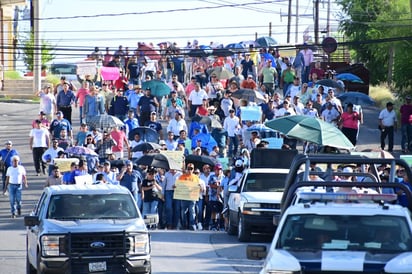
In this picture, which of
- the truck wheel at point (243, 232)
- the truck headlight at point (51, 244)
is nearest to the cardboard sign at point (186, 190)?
the truck wheel at point (243, 232)

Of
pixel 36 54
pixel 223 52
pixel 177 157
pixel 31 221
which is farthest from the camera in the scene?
pixel 36 54

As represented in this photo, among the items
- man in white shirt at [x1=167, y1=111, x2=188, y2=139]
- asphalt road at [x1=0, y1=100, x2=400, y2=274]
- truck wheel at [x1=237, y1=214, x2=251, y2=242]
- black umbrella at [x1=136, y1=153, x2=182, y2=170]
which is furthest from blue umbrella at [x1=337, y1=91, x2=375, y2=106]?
truck wheel at [x1=237, y1=214, x2=251, y2=242]

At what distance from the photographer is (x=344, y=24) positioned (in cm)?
6975

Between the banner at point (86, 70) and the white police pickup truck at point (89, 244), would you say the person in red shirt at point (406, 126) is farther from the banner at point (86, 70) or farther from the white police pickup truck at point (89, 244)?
the white police pickup truck at point (89, 244)

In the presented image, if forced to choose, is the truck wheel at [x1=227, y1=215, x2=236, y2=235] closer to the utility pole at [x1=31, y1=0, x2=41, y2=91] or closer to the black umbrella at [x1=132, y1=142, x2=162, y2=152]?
the black umbrella at [x1=132, y1=142, x2=162, y2=152]

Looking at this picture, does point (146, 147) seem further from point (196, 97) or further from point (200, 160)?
point (196, 97)

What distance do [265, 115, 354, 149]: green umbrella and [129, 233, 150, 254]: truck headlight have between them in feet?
33.4

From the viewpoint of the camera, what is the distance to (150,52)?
52812 mm

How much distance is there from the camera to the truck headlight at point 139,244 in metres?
17.8

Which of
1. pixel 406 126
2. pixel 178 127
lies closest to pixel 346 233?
pixel 178 127

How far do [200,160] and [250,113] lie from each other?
20.0 feet

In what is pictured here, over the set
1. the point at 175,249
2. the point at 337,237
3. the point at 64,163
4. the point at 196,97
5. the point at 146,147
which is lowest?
the point at 175,249

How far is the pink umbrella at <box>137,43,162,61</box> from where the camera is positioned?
52037 millimetres

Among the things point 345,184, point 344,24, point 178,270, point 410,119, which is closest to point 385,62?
point 344,24
